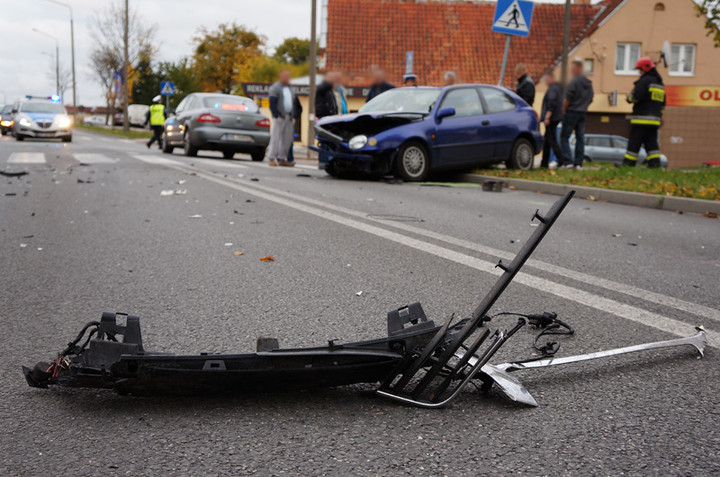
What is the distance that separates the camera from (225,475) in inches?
78.8

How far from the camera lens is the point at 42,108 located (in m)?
28.1

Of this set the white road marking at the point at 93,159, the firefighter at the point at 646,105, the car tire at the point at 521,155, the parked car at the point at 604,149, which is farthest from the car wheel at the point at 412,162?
the parked car at the point at 604,149

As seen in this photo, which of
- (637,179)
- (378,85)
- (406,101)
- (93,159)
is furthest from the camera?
(93,159)

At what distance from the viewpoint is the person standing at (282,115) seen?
631 inches

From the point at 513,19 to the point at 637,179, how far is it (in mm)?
4590

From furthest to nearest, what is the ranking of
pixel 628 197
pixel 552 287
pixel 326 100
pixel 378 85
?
1. pixel 326 100
2. pixel 378 85
3. pixel 628 197
4. pixel 552 287

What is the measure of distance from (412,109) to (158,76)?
3068 inches

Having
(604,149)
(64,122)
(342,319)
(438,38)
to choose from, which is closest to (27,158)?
(64,122)

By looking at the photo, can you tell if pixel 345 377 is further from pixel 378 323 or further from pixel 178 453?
pixel 378 323

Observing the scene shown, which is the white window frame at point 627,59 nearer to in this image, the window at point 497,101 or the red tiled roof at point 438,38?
the red tiled roof at point 438,38

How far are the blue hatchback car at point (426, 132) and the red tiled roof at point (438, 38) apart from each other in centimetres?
2179

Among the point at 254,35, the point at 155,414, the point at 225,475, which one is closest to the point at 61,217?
the point at 155,414

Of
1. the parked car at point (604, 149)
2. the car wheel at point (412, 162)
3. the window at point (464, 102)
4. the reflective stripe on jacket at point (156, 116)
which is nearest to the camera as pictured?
the car wheel at point (412, 162)

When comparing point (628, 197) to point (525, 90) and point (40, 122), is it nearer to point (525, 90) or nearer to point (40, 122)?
point (525, 90)
